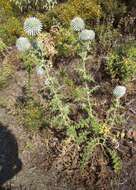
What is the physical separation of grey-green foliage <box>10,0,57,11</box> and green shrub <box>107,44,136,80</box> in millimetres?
2695

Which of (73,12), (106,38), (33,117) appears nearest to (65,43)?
(106,38)

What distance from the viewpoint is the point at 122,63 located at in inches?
279

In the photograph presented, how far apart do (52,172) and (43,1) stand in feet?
15.8

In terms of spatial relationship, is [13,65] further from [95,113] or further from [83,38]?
[83,38]

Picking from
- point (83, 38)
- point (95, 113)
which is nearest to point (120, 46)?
point (95, 113)

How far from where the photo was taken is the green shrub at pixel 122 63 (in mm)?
6953

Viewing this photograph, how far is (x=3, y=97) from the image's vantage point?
25.1 ft

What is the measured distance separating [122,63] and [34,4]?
371 cm

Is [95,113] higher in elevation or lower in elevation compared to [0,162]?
higher

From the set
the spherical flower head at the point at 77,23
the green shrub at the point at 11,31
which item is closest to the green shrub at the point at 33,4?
the green shrub at the point at 11,31

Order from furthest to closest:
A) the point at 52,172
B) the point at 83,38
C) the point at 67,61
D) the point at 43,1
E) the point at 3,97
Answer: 1. the point at 43,1
2. the point at 67,61
3. the point at 3,97
4. the point at 52,172
5. the point at 83,38

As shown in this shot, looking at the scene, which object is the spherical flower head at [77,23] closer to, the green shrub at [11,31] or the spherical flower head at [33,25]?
the spherical flower head at [33,25]

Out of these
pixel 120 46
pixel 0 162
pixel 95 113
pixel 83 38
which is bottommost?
pixel 0 162

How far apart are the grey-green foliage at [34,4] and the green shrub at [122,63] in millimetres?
2695
